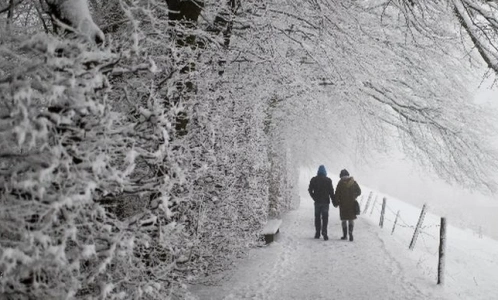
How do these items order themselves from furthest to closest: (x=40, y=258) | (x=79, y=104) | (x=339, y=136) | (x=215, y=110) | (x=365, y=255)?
(x=339, y=136), (x=365, y=255), (x=215, y=110), (x=79, y=104), (x=40, y=258)

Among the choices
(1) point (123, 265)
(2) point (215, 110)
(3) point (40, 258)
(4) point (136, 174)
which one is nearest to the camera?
(3) point (40, 258)

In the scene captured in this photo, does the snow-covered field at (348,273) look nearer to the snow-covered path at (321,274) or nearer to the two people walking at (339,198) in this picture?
the snow-covered path at (321,274)

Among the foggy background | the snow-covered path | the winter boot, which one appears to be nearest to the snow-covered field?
the snow-covered path

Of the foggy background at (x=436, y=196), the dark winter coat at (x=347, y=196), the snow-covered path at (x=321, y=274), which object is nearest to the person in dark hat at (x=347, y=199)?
the dark winter coat at (x=347, y=196)

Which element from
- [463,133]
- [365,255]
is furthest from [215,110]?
[463,133]

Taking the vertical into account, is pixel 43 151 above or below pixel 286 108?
below

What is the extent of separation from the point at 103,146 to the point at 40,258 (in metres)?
0.71

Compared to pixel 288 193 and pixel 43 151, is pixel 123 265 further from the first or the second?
pixel 288 193

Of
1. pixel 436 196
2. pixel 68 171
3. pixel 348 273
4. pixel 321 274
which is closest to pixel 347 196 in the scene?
pixel 348 273

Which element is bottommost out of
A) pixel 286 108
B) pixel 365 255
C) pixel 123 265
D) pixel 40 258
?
pixel 365 255

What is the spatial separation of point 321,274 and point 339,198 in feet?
10.7

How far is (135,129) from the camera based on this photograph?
2922 millimetres

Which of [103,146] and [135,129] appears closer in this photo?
[103,146]

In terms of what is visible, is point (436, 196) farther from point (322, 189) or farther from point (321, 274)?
point (321, 274)
